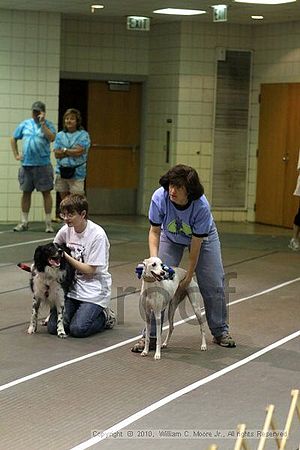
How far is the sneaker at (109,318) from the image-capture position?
8.17 metres

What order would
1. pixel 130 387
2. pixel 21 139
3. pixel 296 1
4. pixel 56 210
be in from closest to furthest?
pixel 130 387 < pixel 296 1 < pixel 21 139 < pixel 56 210

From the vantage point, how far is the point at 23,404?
6.07 meters

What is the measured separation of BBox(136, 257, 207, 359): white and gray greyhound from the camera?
7.10 m

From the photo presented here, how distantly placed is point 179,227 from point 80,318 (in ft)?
3.74

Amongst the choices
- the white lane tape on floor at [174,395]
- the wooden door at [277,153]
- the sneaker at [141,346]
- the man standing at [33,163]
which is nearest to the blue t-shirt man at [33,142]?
the man standing at [33,163]

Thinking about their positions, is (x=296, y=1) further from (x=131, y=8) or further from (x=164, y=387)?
(x=164, y=387)

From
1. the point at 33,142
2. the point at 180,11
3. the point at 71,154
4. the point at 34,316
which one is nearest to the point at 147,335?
the point at 34,316

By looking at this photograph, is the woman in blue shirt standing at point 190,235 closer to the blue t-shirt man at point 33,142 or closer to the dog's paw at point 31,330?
the dog's paw at point 31,330

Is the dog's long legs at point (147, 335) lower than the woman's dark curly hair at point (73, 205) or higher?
lower

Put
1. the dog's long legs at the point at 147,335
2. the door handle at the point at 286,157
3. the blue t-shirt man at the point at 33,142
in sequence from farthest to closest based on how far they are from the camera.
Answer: the door handle at the point at 286,157 < the blue t-shirt man at the point at 33,142 < the dog's long legs at the point at 147,335

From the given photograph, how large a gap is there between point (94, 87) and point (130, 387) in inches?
430

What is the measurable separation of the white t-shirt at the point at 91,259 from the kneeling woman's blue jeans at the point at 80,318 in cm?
5

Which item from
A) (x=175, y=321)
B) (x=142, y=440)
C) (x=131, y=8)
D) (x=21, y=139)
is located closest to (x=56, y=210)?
(x=21, y=139)

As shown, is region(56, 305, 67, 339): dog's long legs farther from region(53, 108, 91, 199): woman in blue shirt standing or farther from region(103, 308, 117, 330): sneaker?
region(53, 108, 91, 199): woman in blue shirt standing
